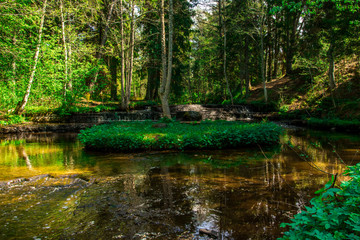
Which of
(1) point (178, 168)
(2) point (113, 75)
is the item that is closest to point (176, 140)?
(1) point (178, 168)

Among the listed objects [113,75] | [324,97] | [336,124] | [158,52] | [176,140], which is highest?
[158,52]

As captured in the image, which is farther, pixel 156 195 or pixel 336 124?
pixel 336 124

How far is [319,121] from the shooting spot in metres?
15.1

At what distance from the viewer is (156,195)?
174 inches

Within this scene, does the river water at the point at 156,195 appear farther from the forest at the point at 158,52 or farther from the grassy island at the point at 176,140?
the forest at the point at 158,52

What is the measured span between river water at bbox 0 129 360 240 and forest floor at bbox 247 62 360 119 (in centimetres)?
1054

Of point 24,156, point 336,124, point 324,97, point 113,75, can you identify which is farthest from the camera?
point 113,75

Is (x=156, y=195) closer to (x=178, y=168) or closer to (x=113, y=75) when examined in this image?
(x=178, y=168)

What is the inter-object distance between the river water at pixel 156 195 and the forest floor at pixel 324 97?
1054cm

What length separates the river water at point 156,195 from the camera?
125 inches

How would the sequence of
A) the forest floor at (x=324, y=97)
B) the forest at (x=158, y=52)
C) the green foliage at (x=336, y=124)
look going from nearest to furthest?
the forest at (x=158, y=52), the green foliage at (x=336, y=124), the forest floor at (x=324, y=97)

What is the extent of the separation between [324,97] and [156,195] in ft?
62.6

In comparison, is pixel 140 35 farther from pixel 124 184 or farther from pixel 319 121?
pixel 124 184

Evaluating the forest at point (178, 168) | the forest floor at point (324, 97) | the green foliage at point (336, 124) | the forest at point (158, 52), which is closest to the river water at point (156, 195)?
the forest at point (178, 168)
